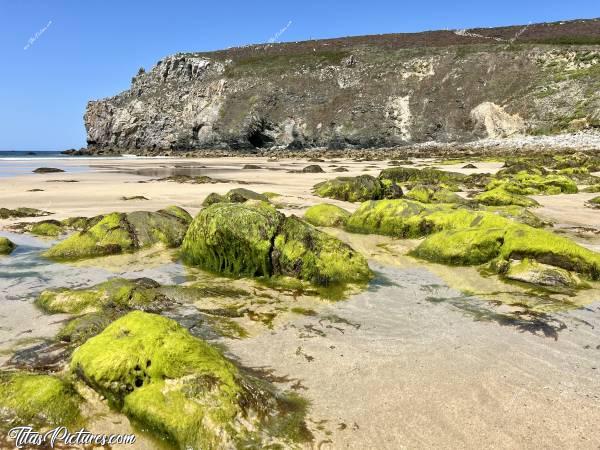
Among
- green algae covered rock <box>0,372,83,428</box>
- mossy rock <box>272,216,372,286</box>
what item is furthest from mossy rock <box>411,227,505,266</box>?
green algae covered rock <box>0,372,83,428</box>

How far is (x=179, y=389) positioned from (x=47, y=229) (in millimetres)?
8848

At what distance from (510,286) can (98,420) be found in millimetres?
5879

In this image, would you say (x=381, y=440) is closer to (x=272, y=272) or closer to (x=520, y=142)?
(x=272, y=272)

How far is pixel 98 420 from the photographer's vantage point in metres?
3.37

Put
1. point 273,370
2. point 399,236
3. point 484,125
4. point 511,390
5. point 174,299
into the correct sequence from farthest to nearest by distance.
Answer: point 484,125 < point 399,236 < point 174,299 < point 273,370 < point 511,390

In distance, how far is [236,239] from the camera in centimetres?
756

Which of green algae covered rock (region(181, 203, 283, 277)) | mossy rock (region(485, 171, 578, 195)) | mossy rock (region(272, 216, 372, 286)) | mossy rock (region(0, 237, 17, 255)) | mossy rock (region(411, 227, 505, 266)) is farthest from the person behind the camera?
mossy rock (region(485, 171, 578, 195))

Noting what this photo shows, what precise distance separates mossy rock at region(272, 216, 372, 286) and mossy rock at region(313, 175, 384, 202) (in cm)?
854

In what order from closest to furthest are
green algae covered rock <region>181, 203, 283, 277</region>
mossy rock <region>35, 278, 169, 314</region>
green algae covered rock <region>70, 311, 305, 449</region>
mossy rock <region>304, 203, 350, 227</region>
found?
green algae covered rock <region>70, 311, 305, 449</region>
mossy rock <region>35, 278, 169, 314</region>
green algae covered rock <region>181, 203, 283, 277</region>
mossy rock <region>304, 203, 350, 227</region>

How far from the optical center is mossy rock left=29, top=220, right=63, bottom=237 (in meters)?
10.5

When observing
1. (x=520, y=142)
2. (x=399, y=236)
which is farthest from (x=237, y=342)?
(x=520, y=142)

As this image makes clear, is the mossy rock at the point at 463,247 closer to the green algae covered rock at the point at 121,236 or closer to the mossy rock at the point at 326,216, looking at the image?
the mossy rock at the point at 326,216

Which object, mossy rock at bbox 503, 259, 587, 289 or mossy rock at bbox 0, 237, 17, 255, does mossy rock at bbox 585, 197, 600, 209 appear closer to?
mossy rock at bbox 503, 259, 587, 289

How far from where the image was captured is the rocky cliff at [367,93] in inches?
2450
